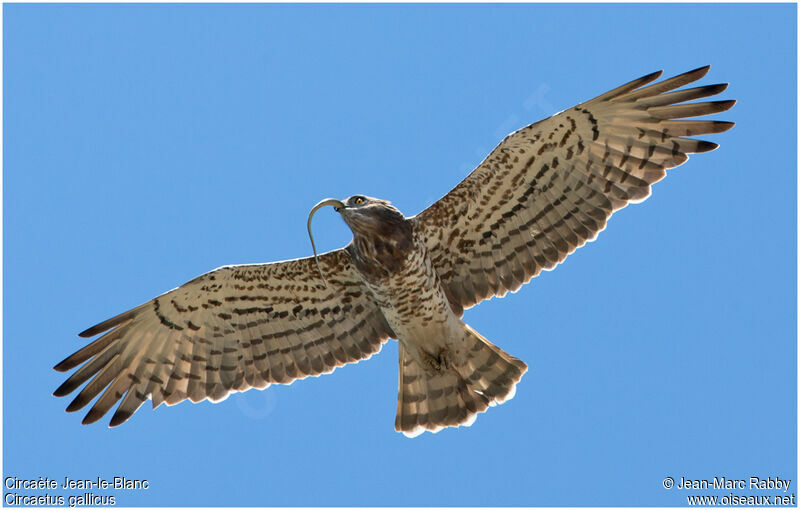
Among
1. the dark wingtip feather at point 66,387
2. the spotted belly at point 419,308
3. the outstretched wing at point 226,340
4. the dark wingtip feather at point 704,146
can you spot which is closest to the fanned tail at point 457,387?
the spotted belly at point 419,308

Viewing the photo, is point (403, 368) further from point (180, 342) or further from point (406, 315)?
point (180, 342)

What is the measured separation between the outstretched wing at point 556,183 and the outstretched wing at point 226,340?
1154 mm

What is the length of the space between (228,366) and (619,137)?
15.7 feet

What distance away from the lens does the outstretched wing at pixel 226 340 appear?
12039 millimetres

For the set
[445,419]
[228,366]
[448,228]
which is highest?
[448,228]

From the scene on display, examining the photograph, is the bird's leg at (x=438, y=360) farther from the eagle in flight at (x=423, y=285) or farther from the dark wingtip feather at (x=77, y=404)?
the dark wingtip feather at (x=77, y=404)

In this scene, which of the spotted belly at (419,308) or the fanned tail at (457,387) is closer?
the spotted belly at (419,308)

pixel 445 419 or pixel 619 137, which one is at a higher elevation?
pixel 619 137

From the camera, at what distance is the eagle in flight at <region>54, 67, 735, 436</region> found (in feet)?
36.7

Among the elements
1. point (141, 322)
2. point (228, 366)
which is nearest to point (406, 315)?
point (228, 366)

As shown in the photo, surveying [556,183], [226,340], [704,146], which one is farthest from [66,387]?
[704,146]

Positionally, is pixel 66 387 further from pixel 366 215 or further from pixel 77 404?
pixel 366 215

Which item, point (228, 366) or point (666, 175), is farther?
point (228, 366)

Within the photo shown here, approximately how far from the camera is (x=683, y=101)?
36.4ft
